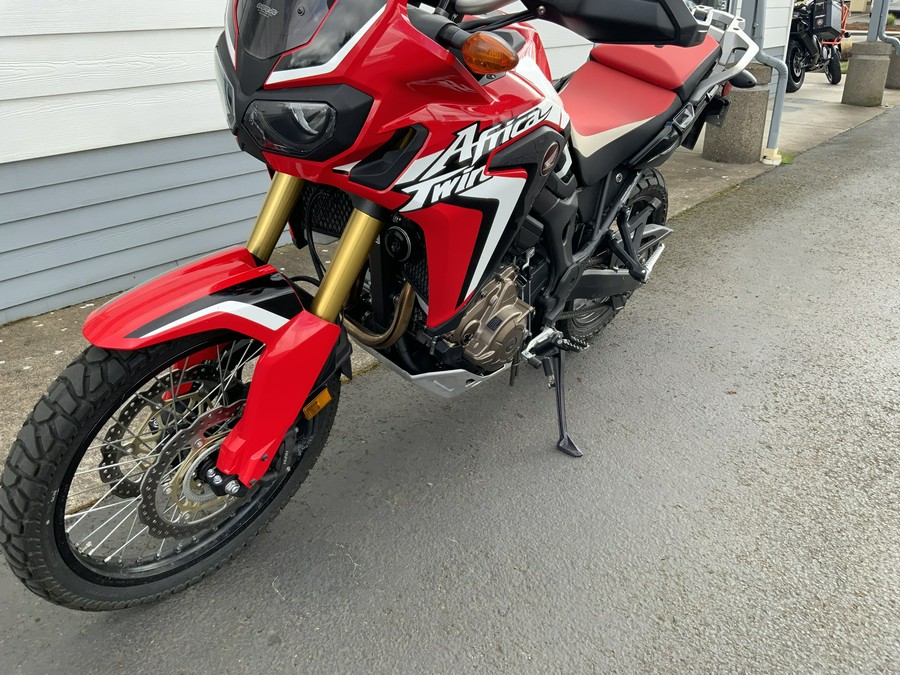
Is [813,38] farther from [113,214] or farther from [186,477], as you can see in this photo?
[186,477]

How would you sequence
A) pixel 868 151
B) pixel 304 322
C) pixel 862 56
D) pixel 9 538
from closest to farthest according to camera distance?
1. pixel 9 538
2. pixel 304 322
3. pixel 868 151
4. pixel 862 56

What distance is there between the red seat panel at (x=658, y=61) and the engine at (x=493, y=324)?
1.10 meters

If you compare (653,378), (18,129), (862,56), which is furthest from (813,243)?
(862,56)

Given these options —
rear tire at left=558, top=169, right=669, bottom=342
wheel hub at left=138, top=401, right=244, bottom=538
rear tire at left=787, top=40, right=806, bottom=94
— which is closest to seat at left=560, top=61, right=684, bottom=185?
rear tire at left=558, top=169, right=669, bottom=342

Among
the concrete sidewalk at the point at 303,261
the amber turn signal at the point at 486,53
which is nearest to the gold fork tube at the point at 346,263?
the amber turn signal at the point at 486,53

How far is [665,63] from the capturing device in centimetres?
266

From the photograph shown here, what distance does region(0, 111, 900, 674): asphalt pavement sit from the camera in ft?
5.98

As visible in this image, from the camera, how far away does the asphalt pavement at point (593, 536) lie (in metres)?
1.82

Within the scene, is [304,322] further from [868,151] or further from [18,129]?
[868,151]

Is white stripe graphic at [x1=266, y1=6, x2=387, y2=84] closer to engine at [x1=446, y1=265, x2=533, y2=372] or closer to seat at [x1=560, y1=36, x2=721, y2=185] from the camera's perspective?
engine at [x1=446, y1=265, x2=533, y2=372]

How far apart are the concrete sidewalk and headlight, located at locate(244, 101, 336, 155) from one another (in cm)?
170

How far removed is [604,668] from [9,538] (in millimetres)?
1466

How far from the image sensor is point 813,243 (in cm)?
457

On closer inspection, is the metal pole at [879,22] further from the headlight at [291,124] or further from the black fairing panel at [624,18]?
the headlight at [291,124]
